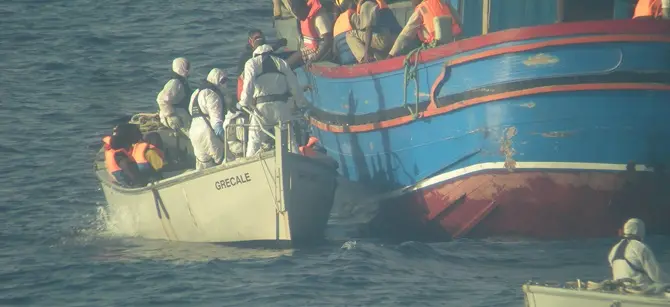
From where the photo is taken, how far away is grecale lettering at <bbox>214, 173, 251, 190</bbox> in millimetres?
19422

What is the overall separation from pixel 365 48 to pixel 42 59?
13.5m

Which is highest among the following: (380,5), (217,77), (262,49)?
(380,5)

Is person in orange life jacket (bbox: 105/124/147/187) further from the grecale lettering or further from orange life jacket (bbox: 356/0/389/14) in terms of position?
orange life jacket (bbox: 356/0/389/14)

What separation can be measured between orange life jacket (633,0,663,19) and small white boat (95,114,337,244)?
412 centimetres

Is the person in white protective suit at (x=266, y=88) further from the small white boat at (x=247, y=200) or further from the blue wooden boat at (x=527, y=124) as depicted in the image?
the blue wooden boat at (x=527, y=124)

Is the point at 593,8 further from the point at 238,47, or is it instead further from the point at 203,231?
the point at 238,47

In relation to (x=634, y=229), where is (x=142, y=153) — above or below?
above

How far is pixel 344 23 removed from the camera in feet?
74.6

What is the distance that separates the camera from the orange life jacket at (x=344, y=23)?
2264cm

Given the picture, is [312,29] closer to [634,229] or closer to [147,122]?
[147,122]

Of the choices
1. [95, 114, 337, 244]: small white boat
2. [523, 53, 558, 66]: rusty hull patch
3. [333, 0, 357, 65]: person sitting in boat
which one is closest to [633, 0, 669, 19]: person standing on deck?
[523, 53, 558, 66]: rusty hull patch

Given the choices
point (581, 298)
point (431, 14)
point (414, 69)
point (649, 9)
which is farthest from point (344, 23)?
point (581, 298)

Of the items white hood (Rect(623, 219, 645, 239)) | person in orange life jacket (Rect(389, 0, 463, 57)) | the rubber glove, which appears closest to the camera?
white hood (Rect(623, 219, 645, 239))

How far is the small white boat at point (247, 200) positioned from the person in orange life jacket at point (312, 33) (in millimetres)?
3640
